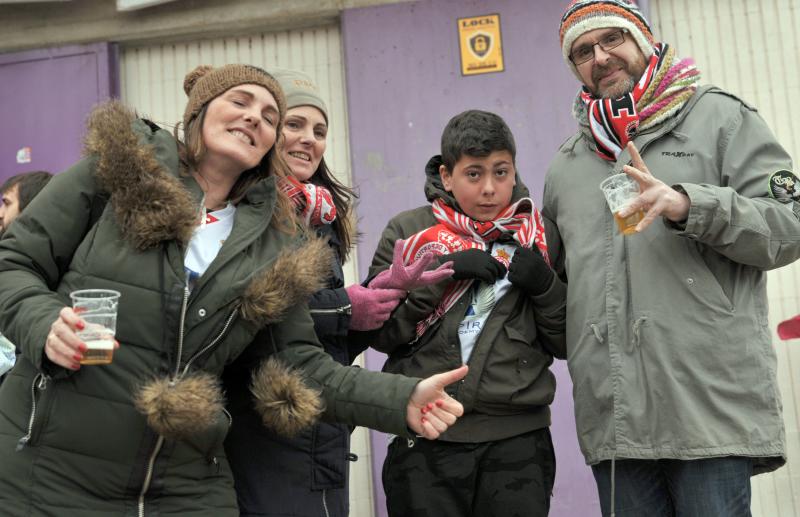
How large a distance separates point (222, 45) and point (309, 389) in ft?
12.5

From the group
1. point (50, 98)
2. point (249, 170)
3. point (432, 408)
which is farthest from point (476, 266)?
point (50, 98)

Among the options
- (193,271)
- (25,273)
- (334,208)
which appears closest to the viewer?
(25,273)

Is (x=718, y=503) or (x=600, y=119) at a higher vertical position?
(x=600, y=119)

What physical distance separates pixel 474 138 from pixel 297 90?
0.67 m

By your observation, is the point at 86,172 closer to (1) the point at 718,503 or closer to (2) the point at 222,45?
(1) the point at 718,503

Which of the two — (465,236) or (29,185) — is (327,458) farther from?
(29,185)

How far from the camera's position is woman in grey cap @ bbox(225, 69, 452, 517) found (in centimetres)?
267

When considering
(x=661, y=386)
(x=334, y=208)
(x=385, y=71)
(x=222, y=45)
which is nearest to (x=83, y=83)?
(x=222, y=45)

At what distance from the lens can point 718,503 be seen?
2566mm

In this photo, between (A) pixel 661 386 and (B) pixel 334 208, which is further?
(B) pixel 334 208

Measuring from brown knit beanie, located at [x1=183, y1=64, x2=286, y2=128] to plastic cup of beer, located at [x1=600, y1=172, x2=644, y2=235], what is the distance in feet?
3.33

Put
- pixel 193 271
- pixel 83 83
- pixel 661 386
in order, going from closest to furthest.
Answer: pixel 193 271 → pixel 661 386 → pixel 83 83

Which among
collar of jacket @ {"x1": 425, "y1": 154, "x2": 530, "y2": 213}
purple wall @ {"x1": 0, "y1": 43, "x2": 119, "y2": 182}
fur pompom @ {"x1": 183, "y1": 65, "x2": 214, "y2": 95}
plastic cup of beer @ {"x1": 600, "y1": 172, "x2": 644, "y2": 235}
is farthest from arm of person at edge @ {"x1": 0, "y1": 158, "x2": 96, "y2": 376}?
purple wall @ {"x1": 0, "y1": 43, "x2": 119, "y2": 182}

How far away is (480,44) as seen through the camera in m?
5.37
